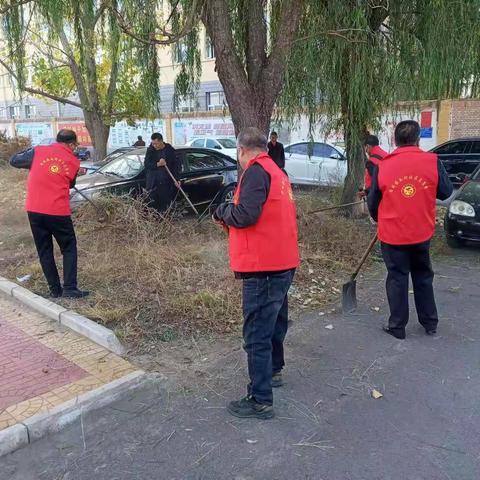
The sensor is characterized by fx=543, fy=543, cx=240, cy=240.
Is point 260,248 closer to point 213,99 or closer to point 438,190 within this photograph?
point 438,190

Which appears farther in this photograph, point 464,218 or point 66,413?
point 464,218

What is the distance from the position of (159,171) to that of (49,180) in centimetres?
322

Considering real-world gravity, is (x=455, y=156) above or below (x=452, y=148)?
below

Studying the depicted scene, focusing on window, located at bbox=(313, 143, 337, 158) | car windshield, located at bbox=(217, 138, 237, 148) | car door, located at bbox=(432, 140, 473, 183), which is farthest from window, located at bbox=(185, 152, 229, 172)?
car windshield, located at bbox=(217, 138, 237, 148)

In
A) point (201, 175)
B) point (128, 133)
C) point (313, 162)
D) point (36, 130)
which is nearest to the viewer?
point (201, 175)

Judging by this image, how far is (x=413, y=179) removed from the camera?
14.5 feet

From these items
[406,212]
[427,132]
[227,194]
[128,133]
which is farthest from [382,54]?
[128,133]

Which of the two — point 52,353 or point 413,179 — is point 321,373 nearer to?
point 413,179

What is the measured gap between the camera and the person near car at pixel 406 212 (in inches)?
175

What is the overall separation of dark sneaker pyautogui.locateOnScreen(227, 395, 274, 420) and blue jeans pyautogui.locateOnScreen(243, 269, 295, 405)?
4 cm

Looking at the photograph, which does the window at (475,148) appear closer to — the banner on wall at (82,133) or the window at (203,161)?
the window at (203,161)

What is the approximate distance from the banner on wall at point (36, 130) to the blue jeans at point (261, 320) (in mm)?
33864

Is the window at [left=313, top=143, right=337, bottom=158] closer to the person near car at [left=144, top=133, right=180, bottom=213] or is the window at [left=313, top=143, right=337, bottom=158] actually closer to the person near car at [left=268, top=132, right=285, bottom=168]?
the person near car at [left=268, top=132, right=285, bottom=168]

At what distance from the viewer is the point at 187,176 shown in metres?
9.84
